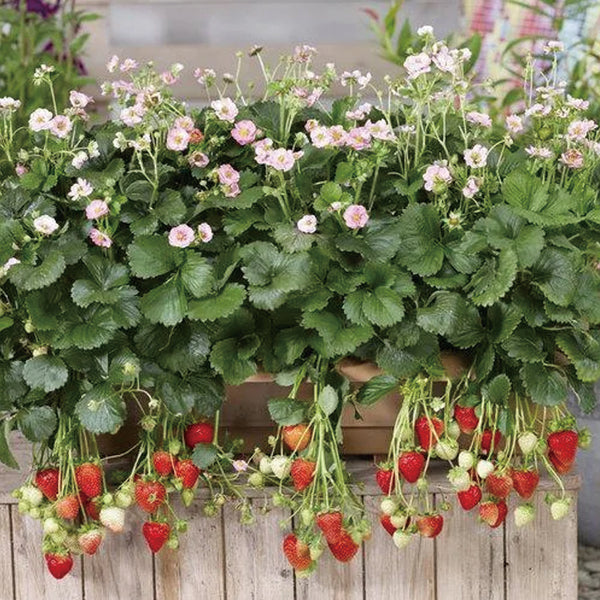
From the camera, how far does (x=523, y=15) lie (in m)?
3.12

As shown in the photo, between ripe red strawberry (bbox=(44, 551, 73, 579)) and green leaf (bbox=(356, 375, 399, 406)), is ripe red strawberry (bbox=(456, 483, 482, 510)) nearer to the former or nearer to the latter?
green leaf (bbox=(356, 375, 399, 406))

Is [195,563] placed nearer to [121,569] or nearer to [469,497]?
[121,569]

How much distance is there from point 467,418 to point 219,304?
1.10 feet

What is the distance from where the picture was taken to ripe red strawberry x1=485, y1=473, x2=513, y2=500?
4.62ft

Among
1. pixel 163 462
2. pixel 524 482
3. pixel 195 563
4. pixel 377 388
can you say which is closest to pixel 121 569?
pixel 195 563

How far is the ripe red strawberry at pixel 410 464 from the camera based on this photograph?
141 cm

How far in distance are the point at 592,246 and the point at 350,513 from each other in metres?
0.45

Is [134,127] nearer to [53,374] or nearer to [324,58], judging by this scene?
[53,374]

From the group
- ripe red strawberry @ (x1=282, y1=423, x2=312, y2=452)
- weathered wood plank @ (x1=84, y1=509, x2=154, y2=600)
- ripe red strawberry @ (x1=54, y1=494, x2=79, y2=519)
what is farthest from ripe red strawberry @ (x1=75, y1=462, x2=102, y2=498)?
ripe red strawberry @ (x1=282, y1=423, x2=312, y2=452)

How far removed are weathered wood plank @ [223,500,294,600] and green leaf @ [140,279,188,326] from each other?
31cm

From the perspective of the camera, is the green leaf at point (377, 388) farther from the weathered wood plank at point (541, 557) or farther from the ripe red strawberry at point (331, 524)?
the weathered wood plank at point (541, 557)

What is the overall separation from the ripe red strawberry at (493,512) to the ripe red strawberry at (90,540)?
45cm

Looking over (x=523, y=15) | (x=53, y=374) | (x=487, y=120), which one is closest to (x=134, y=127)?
(x=53, y=374)

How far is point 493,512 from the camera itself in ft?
4.63
